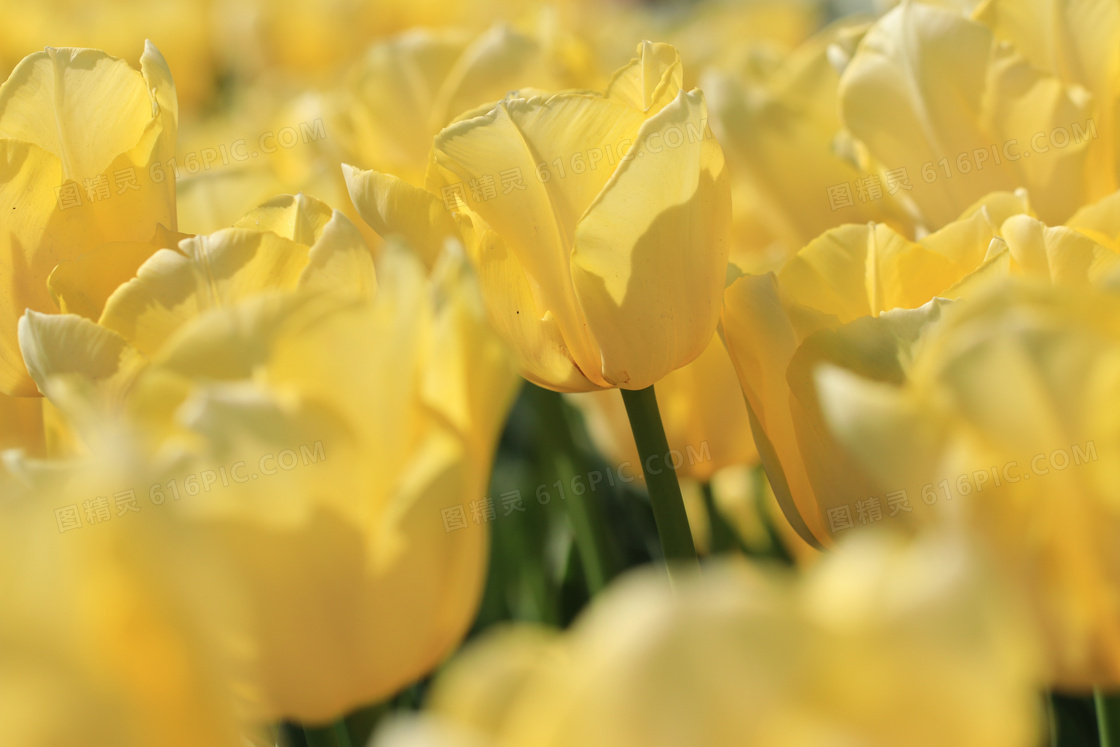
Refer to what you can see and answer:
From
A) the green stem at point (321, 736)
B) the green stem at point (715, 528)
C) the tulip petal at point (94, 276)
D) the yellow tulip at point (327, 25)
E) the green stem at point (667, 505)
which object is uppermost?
the yellow tulip at point (327, 25)

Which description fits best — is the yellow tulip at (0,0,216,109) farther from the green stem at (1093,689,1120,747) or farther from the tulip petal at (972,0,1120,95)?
the green stem at (1093,689,1120,747)

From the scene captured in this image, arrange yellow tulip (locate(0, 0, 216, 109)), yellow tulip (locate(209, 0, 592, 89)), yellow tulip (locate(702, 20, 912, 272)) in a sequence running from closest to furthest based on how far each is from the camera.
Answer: yellow tulip (locate(702, 20, 912, 272)) < yellow tulip (locate(209, 0, 592, 89)) < yellow tulip (locate(0, 0, 216, 109))

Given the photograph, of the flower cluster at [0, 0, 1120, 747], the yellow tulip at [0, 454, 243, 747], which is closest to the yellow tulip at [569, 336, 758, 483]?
the flower cluster at [0, 0, 1120, 747]

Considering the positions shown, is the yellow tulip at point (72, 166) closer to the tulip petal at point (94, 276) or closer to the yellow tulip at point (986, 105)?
the tulip petal at point (94, 276)

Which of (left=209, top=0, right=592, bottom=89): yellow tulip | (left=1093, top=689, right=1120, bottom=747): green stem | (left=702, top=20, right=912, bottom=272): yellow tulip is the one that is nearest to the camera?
(left=1093, top=689, right=1120, bottom=747): green stem

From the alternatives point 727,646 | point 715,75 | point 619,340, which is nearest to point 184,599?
point 727,646

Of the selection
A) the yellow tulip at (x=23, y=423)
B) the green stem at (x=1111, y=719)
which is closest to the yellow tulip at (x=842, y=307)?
the green stem at (x=1111, y=719)
